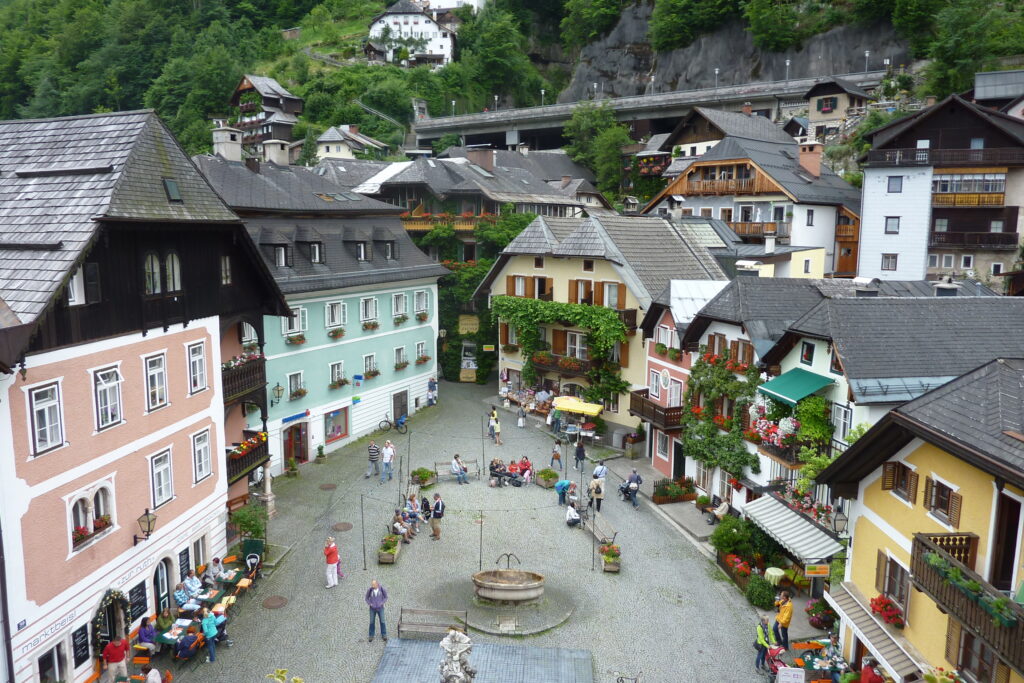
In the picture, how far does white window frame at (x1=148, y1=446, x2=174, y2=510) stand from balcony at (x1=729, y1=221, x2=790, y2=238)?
37660 mm

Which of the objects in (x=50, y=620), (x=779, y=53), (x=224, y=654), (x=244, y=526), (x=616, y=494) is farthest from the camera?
(x=779, y=53)

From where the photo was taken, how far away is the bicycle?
36125 mm

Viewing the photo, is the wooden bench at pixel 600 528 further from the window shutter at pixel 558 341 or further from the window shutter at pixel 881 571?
the window shutter at pixel 558 341

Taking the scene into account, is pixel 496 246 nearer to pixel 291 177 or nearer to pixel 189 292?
pixel 291 177

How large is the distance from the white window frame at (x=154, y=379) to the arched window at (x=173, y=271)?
1.63 m

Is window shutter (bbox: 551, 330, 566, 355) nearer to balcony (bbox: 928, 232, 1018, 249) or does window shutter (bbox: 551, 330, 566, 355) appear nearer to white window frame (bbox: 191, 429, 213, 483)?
white window frame (bbox: 191, 429, 213, 483)

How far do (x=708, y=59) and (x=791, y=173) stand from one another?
1597 inches

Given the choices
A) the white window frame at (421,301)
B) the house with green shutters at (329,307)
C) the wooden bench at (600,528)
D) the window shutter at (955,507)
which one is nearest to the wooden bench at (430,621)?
the wooden bench at (600,528)

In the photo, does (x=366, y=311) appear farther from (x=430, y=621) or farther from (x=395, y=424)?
(x=430, y=621)

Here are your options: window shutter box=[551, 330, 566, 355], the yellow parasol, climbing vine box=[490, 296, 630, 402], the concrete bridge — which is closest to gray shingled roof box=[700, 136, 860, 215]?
the concrete bridge

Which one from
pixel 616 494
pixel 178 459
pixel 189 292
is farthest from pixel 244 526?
pixel 616 494

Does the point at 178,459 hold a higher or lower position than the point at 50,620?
higher

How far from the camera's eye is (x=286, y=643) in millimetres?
18516

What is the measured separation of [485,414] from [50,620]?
2543 cm
